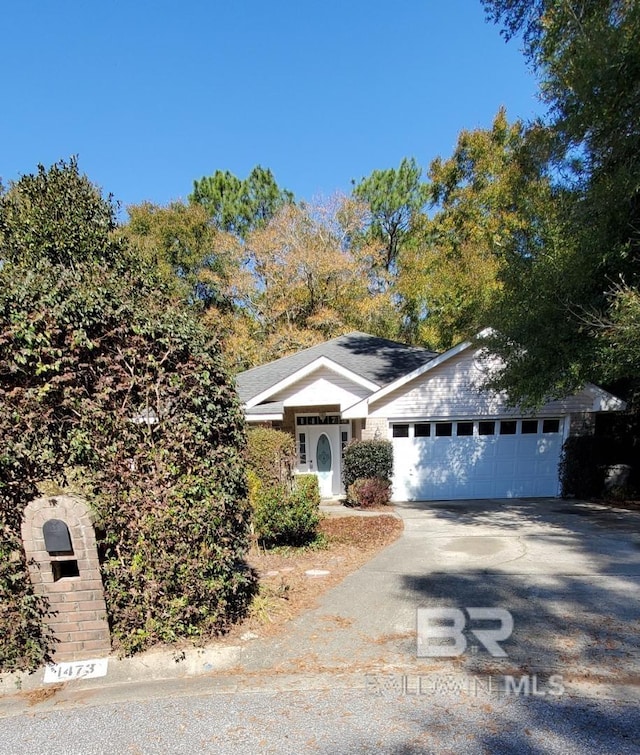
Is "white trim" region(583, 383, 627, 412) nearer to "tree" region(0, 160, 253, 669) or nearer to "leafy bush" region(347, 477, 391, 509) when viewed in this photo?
"leafy bush" region(347, 477, 391, 509)

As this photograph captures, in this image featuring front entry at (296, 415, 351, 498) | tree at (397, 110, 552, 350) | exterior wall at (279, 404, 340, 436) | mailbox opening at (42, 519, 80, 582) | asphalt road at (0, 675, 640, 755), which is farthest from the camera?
tree at (397, 110, 552, 350)

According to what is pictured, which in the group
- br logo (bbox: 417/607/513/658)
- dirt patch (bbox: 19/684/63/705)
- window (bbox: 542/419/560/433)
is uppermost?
window (bbox: 542/419/560/433)

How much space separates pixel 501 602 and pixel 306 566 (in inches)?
105

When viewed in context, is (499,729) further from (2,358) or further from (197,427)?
(2,358)

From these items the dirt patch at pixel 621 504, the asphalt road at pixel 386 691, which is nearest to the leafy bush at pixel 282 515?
the asphalt road at pixel 386 691

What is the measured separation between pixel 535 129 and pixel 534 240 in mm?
2791

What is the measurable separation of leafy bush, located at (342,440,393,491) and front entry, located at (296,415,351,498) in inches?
37.5

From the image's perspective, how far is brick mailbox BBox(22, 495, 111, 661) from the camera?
11.3ft

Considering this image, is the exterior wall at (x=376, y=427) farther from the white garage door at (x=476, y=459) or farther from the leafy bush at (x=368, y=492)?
the leafy bush at (x=368, y=492)

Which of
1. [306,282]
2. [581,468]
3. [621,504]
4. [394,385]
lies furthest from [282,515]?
[306,282]

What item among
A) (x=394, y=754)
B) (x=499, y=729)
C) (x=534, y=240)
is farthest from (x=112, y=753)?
(x=534, y=240)

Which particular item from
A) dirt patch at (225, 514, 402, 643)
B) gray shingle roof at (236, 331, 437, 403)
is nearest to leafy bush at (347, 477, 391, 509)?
dirt patch at (225, 514, 402, 643)

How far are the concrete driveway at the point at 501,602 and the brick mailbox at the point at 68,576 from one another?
1379 millimetres

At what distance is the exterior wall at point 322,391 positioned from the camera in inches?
448
